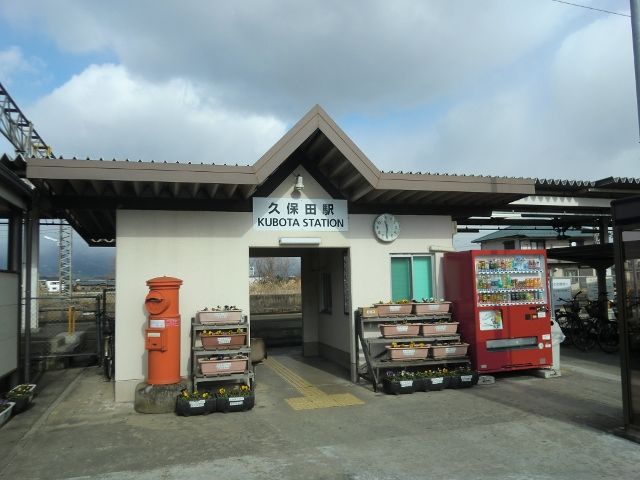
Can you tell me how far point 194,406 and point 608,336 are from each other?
450 inches

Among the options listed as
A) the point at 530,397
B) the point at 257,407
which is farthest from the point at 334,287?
the point at 530,397

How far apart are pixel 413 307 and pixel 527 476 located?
16.5ft

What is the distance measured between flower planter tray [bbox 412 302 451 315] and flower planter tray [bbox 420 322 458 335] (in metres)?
0.31

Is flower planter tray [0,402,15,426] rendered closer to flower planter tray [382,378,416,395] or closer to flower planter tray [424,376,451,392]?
flower planter tray [382,378,416,395]

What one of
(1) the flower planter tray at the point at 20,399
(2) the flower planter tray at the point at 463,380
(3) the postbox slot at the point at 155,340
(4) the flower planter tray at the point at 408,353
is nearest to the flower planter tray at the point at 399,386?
(4) the flower planter tray at the point at 408,353

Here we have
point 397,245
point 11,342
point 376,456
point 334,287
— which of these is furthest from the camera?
point 334,287

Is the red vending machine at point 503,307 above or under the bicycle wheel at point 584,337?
above

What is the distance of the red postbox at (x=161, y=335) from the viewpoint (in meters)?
8.05

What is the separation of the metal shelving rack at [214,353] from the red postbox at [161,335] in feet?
1.07

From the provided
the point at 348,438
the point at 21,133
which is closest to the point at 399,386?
the point at 348,438

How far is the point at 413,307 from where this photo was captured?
9938 millimetres

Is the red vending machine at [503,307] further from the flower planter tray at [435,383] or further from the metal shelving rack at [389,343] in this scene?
the flower planter tray at [435,383]

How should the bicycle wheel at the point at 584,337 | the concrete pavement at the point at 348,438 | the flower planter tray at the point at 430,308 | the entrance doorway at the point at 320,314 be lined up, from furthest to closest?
the bicycle wheel at the point at 584,337 < the entrance doorway at the point at 320,314 < the flower planter tray at the point at 430,308 < the concrete pavement at the point at 348,438

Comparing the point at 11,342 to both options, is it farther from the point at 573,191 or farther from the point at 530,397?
the point at 573,191
